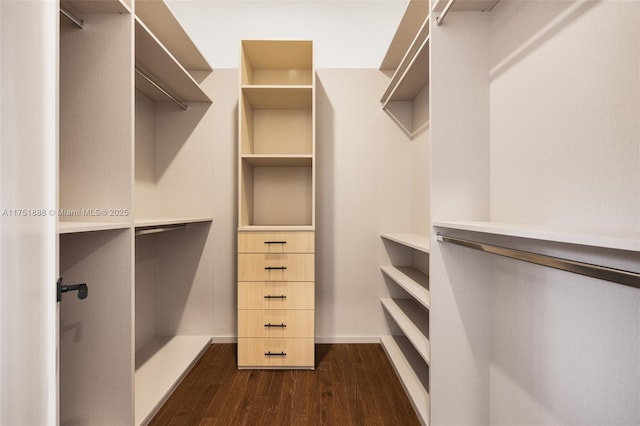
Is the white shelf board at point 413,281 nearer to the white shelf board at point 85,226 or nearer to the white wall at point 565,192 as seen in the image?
the white wall at point 565,192

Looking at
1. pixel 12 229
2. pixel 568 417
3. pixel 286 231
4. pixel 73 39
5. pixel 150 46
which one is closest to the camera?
pixel 12 229

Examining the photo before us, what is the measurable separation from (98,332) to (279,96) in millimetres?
1778

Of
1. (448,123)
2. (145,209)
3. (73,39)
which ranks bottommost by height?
(145,209)

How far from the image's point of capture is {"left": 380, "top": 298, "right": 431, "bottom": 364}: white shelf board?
66.6 inches

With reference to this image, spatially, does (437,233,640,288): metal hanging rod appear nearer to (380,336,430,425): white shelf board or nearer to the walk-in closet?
the walk-in closet

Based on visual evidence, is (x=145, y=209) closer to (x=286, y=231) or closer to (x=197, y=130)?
(x=197, y=130)

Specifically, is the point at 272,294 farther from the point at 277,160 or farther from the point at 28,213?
the point at 28,213

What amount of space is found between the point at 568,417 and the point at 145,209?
260 cm

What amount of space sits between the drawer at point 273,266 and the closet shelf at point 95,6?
4.63 feet

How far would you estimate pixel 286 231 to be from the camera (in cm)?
216

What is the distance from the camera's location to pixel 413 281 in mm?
2072

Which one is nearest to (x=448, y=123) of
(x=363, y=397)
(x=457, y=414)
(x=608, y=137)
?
(x=608, y=137)

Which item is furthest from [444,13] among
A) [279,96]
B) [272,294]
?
[272,294]

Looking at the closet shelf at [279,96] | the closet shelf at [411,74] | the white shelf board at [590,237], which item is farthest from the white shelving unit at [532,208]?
the closet shelf at [279,96]
